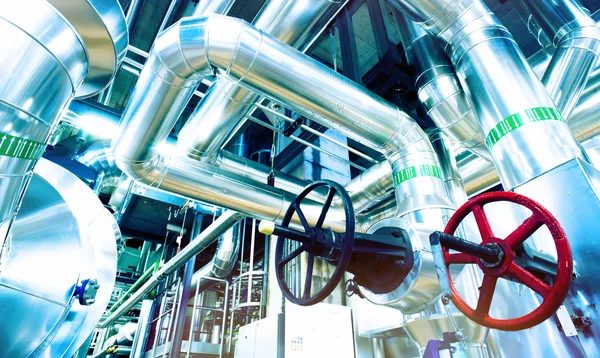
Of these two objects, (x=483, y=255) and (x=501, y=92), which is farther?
(x=501, y=92)

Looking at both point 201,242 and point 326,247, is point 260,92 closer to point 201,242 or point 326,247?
point 326,247

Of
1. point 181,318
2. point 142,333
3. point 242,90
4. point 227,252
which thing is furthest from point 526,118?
point 142,333

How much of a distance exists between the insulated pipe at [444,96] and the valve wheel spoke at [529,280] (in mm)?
1038

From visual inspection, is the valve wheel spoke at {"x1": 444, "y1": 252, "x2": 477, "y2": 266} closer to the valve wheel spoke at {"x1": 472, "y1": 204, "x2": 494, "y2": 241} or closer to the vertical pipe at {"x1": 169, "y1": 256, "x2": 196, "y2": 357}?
the valve wheel spoke at {"x1": 472, "y1": 204, "x2": 494, "y2": 241}

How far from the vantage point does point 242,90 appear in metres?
1.77

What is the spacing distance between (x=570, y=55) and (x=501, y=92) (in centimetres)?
50

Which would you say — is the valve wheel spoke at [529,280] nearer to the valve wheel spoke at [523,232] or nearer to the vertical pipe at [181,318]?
the valve wheel spoke at [523,232]

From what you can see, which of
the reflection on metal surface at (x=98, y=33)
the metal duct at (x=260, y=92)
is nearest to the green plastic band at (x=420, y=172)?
the metal duct at (x=260, y=92)

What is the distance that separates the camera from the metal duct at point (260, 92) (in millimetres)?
1399

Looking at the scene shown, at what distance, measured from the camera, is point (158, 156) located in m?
1.87

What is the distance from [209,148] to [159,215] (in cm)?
226

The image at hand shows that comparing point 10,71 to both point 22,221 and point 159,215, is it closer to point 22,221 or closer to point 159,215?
point 22,221

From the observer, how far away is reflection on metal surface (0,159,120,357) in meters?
1.32

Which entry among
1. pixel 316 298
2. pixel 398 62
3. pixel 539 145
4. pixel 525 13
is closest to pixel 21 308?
pixel 316 298
